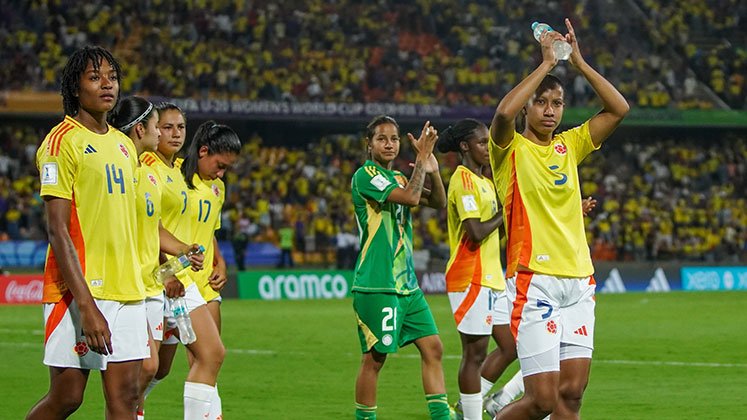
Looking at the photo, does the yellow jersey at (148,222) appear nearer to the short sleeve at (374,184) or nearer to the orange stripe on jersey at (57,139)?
the orange stripe on jersey at (57,139)

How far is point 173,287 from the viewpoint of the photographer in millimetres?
8625

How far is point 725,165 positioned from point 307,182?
1658 centimetres

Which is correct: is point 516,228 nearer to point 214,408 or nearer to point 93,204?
point 93,204

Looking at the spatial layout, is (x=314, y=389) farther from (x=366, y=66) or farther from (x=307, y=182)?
(x=366, y=66)

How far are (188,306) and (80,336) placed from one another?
2.58 metres

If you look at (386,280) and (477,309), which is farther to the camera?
(477,309)

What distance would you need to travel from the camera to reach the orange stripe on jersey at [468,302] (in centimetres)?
1023

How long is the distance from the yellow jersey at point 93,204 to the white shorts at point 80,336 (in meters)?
0.05

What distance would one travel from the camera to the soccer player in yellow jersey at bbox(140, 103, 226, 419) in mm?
8734

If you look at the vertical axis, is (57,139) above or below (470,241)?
above

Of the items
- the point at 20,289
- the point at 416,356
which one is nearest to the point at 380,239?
the point at 416,356

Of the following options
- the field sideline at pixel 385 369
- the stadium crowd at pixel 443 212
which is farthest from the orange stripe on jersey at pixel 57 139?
the stadium crowd at pixel 443 212

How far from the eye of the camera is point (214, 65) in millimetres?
41312

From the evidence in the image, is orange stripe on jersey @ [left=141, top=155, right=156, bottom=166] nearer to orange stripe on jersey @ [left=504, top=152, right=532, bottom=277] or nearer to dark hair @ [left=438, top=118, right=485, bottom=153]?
dark hair @ [left=438, top=118, right=485, bottom=153]
